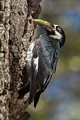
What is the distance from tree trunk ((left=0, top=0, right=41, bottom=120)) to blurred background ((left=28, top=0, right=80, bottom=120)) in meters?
4.32

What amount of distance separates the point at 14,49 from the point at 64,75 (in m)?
5.54

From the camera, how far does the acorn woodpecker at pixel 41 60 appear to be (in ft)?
21.1

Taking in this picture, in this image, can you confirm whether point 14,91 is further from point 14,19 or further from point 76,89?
point 76,89

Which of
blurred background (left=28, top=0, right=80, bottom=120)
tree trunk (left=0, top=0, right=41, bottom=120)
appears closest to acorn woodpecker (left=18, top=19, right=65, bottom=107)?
tree trunk (left=0, top=0, right=41, bottom=120)

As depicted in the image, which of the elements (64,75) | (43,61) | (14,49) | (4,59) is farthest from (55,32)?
(64,75)

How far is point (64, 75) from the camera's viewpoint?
1160cm

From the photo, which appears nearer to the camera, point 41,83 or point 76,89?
point 41,83

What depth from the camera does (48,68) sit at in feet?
22.4

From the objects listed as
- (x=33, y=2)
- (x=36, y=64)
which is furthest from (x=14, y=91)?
(x=33, y=2)

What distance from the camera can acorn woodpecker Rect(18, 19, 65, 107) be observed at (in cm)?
642

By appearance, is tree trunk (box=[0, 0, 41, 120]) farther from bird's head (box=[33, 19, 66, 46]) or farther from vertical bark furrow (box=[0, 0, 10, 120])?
bird's head (box=[33, 19, 66, 46])

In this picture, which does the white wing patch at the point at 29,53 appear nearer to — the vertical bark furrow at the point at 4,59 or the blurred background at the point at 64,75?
the vertical bark furrow at the point at 4,59

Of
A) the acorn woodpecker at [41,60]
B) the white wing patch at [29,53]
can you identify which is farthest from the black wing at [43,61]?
the white wing patch at [29,53]

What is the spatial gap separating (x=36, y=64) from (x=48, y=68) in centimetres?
16
